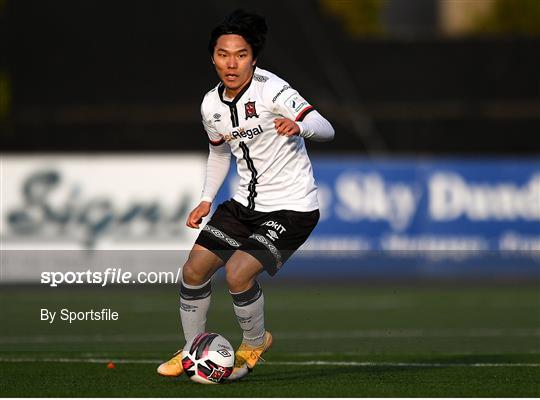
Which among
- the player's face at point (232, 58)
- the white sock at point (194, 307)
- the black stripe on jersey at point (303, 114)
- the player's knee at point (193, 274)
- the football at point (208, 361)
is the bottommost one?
the football at point (208, 361)

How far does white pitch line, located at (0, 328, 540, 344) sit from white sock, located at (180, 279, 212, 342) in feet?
11.4

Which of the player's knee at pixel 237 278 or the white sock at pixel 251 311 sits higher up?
the player's knee at pixel 237 278

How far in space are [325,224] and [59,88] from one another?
6175mm

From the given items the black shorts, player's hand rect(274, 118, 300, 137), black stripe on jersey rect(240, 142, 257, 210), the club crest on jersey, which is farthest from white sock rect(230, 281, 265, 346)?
player's hand rect(274, 118, 300, 137)

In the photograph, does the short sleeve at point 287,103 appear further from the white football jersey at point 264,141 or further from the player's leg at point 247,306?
the player's leg at point 247,306

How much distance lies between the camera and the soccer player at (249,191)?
8289 millimetres

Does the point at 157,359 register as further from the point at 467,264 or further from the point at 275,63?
the point at 275,63

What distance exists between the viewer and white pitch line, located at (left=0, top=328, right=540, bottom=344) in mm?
12375

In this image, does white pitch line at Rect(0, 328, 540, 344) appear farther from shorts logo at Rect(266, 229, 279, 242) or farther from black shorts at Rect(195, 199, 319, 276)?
shorts logo at Rect(266, 229, 279, 242)

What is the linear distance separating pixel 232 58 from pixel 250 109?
33 centimetres

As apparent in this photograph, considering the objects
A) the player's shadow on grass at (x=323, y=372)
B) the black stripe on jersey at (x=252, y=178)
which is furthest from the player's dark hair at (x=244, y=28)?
the player's shadow on grass at (x=323, y=372)

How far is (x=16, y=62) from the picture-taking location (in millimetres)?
23656

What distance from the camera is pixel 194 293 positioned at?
856 cm

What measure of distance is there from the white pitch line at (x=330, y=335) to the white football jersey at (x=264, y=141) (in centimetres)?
374
